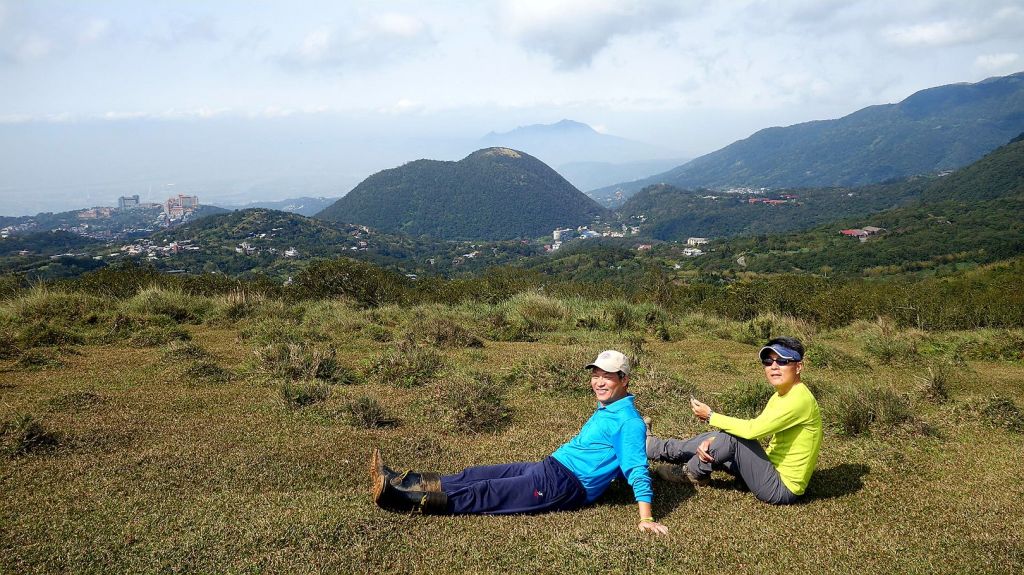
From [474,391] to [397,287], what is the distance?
10801 mm

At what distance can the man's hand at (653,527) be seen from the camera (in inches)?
139

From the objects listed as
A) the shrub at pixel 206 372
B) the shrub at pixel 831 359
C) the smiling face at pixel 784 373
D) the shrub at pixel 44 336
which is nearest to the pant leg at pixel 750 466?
the smiling face at pixel 784 373

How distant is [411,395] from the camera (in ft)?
22.3

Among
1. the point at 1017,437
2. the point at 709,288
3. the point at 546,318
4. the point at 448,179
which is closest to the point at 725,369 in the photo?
the point at 1017,437

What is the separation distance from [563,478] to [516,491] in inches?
13.8

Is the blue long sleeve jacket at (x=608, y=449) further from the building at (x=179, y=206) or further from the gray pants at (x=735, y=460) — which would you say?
the building at (x=179, y=206)

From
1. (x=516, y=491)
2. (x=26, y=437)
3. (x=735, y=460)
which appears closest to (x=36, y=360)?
(x=26, y=437)

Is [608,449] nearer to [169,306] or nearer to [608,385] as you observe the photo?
[608,385]

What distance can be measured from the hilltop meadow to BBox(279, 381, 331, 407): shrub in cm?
2

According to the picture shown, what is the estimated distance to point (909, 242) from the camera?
65.8 metres

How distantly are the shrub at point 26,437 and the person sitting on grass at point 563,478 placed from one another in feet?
9.69

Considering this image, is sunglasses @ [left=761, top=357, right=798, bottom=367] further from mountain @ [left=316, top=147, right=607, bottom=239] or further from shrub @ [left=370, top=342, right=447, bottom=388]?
mountain @ [left=316, top=147, right=607, bottom=239]

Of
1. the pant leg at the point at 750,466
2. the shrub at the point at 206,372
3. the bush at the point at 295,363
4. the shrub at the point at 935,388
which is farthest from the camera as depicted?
the bush at the point at 295,363

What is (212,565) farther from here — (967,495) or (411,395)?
(967,495)
